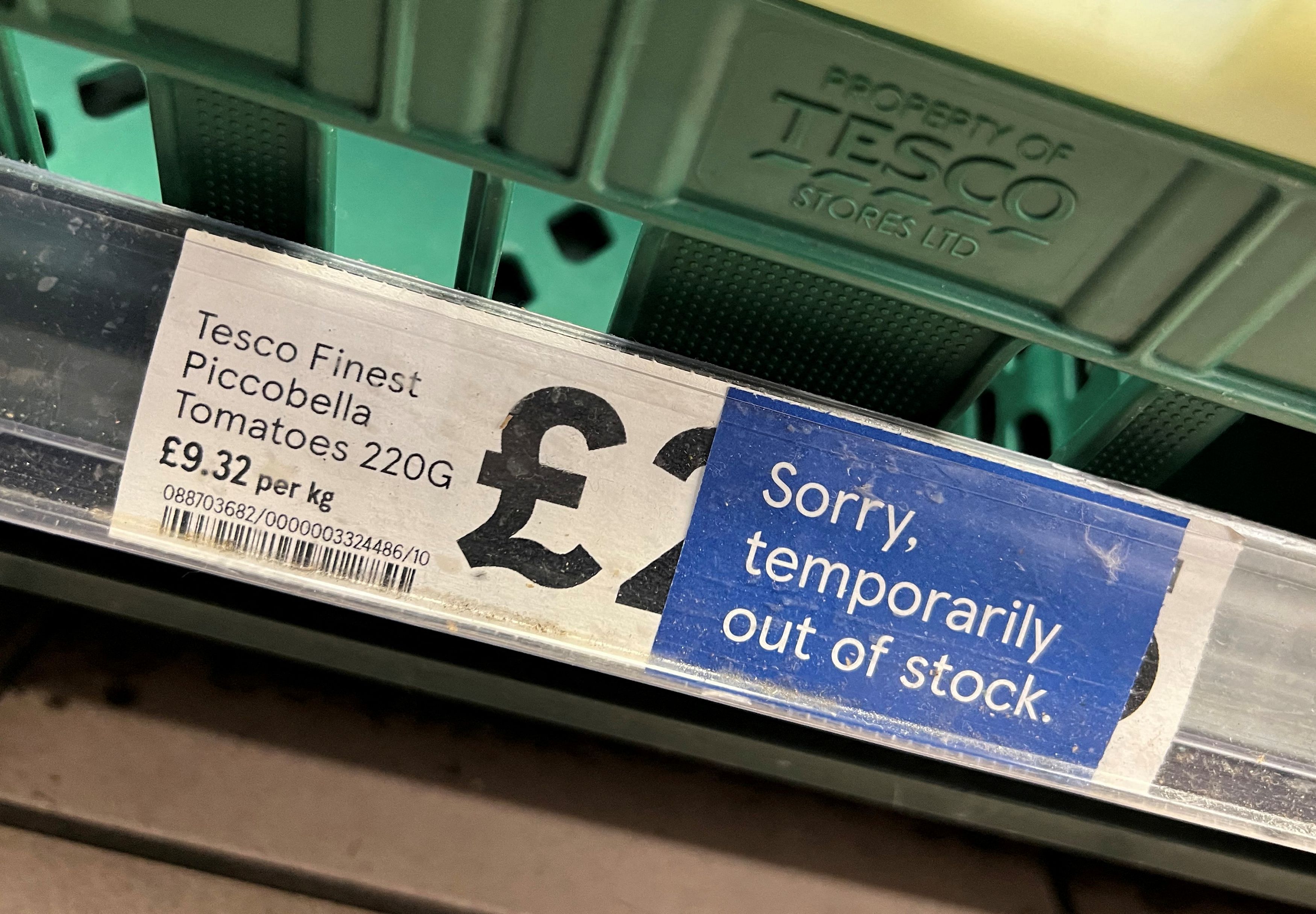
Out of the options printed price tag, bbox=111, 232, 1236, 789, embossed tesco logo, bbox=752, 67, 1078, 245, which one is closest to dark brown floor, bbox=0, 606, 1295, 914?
printed price tag, bbox=111, 232, 1236, 789

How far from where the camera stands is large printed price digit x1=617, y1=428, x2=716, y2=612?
600 mm

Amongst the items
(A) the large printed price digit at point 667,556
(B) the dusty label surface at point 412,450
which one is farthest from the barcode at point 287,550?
(A) the large printed price digit at point 667,556

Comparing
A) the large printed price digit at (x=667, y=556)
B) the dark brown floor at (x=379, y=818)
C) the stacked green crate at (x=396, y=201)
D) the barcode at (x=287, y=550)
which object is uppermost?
the stacked green crate at (x=396, y=201)

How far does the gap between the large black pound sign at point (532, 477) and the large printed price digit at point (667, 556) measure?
0.04 metres

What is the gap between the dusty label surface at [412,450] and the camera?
0.56 m

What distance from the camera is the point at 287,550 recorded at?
59 centimetres

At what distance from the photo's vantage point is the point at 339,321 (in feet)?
1.85

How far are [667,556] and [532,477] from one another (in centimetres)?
11

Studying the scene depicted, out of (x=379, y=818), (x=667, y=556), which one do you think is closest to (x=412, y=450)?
(x=667, y=556)

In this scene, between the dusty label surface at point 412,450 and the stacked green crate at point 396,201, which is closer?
the dusty label surface at point 412,450

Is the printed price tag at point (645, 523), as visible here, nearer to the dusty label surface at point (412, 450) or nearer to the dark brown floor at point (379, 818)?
the dusty label surface at point (412, 450)

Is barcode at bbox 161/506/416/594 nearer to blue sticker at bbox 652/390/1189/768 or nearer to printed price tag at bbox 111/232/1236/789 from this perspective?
printed price tag at bbox 111/232/1236/789

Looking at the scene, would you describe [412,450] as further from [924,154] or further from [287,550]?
[924,154]

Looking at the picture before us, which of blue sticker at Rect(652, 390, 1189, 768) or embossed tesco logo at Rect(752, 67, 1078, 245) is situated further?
blue sticker at Rect(652, 390, 1189, 768)
